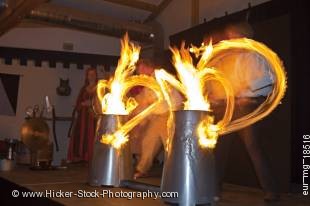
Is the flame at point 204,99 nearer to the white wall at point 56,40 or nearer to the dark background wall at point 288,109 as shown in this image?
the dark background wall at point 288,109

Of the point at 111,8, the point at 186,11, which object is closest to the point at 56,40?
the point at 111,8

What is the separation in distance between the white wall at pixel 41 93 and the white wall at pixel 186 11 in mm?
1584

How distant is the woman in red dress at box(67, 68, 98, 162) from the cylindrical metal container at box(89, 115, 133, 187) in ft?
7.53

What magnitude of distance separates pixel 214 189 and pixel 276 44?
199 centimetres

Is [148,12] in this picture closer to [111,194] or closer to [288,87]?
[288,87]

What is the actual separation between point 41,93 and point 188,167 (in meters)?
4.65

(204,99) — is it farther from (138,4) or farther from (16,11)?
(138,4)

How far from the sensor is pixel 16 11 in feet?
14.9

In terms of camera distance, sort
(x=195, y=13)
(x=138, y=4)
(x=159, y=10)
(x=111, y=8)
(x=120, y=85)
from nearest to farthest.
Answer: (x=120, y=85), (x=195, y=13), (x=138, y=4), (x=111, y=8), (x=159, y=10)

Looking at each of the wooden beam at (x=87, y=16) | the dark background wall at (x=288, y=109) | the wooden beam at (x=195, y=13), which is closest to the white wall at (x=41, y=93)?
the wooden beam at (x=87, y=16)

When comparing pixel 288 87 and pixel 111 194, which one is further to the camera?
pixel 288 87

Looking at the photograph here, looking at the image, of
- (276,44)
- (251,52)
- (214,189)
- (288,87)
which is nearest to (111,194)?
(214,189)

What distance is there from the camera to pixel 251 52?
2574mm

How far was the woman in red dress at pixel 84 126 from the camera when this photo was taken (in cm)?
502
